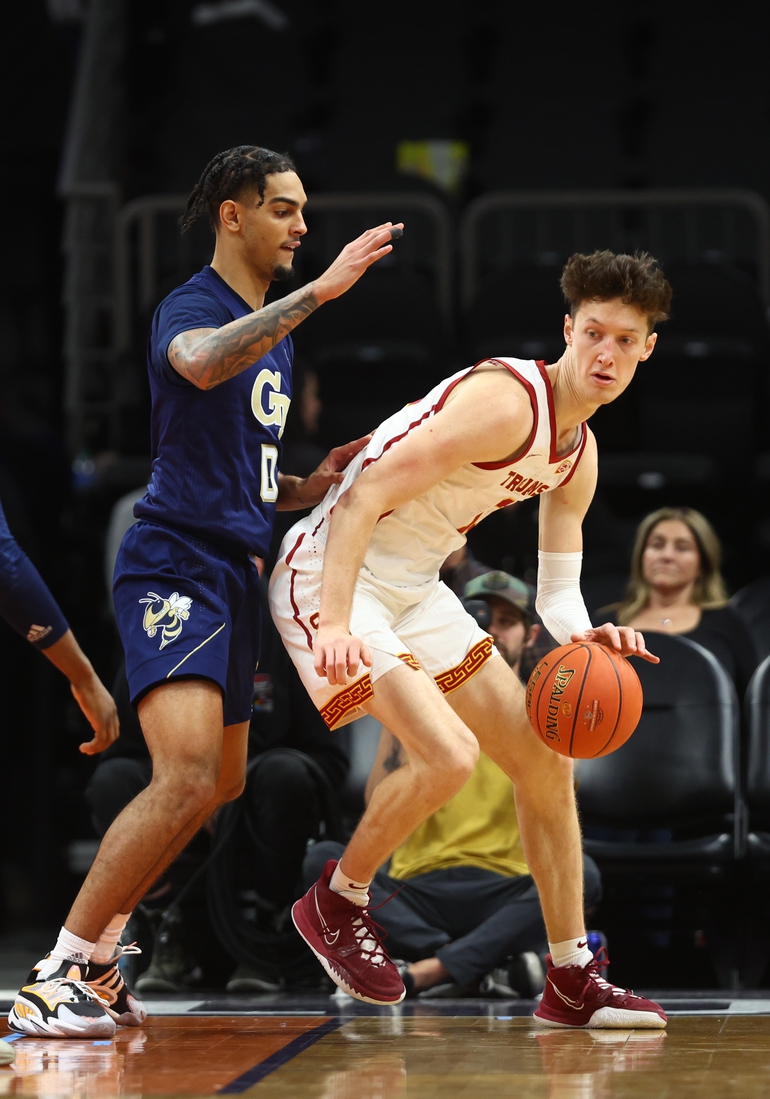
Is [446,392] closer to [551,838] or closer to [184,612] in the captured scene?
[184,612]

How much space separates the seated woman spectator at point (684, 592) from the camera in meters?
5.46

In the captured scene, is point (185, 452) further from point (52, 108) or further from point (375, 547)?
point (52, 108)

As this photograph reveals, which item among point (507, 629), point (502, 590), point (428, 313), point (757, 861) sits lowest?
point (757, 861)

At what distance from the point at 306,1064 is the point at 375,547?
125 cm

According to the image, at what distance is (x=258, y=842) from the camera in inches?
191

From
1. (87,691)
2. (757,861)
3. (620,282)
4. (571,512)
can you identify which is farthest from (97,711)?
(757,861)

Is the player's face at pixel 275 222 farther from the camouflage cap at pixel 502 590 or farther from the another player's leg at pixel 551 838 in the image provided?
the camouflage cap at pixel 502 590

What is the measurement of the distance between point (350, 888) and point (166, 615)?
814 millimetres

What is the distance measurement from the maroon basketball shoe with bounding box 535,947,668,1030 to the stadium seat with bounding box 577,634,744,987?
122 cm

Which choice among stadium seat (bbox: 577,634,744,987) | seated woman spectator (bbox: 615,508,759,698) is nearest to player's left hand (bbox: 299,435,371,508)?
stadium seat (bbox: 577,634,744,987)

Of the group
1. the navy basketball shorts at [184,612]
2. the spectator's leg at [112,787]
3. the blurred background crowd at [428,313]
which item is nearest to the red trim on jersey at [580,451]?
the navy basketball shorts at [184,612]

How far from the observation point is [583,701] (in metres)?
3.48

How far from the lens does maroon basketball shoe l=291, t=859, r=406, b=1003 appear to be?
354 cm

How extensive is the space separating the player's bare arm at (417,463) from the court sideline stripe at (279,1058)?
0.81 m
